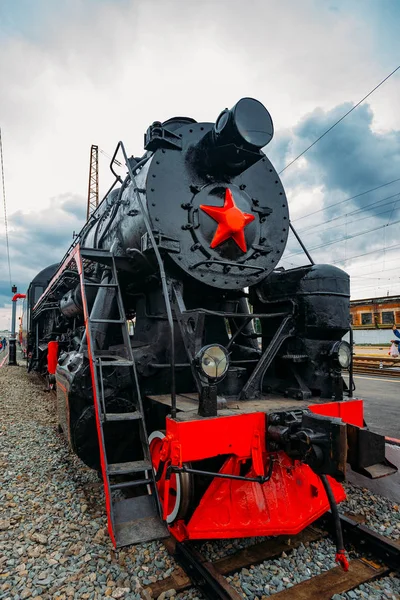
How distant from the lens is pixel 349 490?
385 centimetres

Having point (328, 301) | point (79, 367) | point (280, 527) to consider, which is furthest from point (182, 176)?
point (280, 527)

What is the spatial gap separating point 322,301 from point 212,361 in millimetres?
1267

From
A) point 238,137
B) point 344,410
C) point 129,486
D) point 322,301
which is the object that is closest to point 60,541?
Result: point 129,486

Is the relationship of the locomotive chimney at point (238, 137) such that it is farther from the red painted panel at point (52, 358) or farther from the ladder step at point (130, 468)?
the red painted panel at point (52, 358)

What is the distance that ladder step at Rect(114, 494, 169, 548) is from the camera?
248 centimetres

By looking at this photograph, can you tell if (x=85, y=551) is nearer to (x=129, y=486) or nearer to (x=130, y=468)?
(x=129, y=486)

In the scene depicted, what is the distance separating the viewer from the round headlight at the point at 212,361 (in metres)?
2.65

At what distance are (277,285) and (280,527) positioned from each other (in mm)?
2111

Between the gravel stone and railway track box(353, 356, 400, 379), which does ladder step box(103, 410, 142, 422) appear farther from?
railway track box(353, 356, 400, 379)

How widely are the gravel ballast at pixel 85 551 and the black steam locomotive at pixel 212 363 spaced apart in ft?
0.86

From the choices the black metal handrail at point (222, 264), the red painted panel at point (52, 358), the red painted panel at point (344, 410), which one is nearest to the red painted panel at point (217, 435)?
the red painted panel at point (344, 410)

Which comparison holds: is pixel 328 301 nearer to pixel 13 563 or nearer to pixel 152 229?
pixel 152 229

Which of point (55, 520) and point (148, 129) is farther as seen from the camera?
point (148, 129)

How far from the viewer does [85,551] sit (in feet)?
8.93
